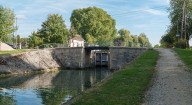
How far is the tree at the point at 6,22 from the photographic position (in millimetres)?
67438

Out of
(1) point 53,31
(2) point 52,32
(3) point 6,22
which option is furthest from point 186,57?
(2) point 52,32

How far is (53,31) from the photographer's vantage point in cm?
8906

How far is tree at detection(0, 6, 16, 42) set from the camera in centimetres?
6744

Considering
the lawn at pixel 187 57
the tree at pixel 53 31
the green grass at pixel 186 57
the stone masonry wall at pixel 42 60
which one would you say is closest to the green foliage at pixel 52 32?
the tree at pixel 53 31

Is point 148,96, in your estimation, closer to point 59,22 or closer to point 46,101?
point 46,101

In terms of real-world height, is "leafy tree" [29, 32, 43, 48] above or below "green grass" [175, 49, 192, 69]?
above

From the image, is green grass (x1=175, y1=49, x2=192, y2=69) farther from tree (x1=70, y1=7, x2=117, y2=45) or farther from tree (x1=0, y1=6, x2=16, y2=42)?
tree (x1=70, y1=7, x2=117, y2=45)

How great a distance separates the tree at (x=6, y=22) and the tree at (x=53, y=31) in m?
18.7

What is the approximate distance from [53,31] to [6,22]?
21.6 meters

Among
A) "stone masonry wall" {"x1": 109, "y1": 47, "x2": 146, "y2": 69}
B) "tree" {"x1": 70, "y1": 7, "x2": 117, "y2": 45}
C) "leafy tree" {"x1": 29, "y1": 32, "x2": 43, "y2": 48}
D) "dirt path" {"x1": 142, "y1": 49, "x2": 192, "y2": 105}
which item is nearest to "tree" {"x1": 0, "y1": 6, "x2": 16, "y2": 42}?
"leafy tree" {"x1": 29, "y1": 32, "x2": 43, "y2": 48}

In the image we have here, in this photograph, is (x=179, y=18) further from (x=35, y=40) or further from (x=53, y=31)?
(x=35, y=40)

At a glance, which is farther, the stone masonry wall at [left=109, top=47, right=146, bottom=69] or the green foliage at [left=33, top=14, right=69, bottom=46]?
the green foliage at [left=33, top=14, right=69, bottom=46]

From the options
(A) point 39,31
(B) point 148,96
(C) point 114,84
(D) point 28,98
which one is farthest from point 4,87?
(A) point 39,31

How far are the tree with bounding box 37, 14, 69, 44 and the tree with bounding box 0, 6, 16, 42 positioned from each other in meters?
18.7
